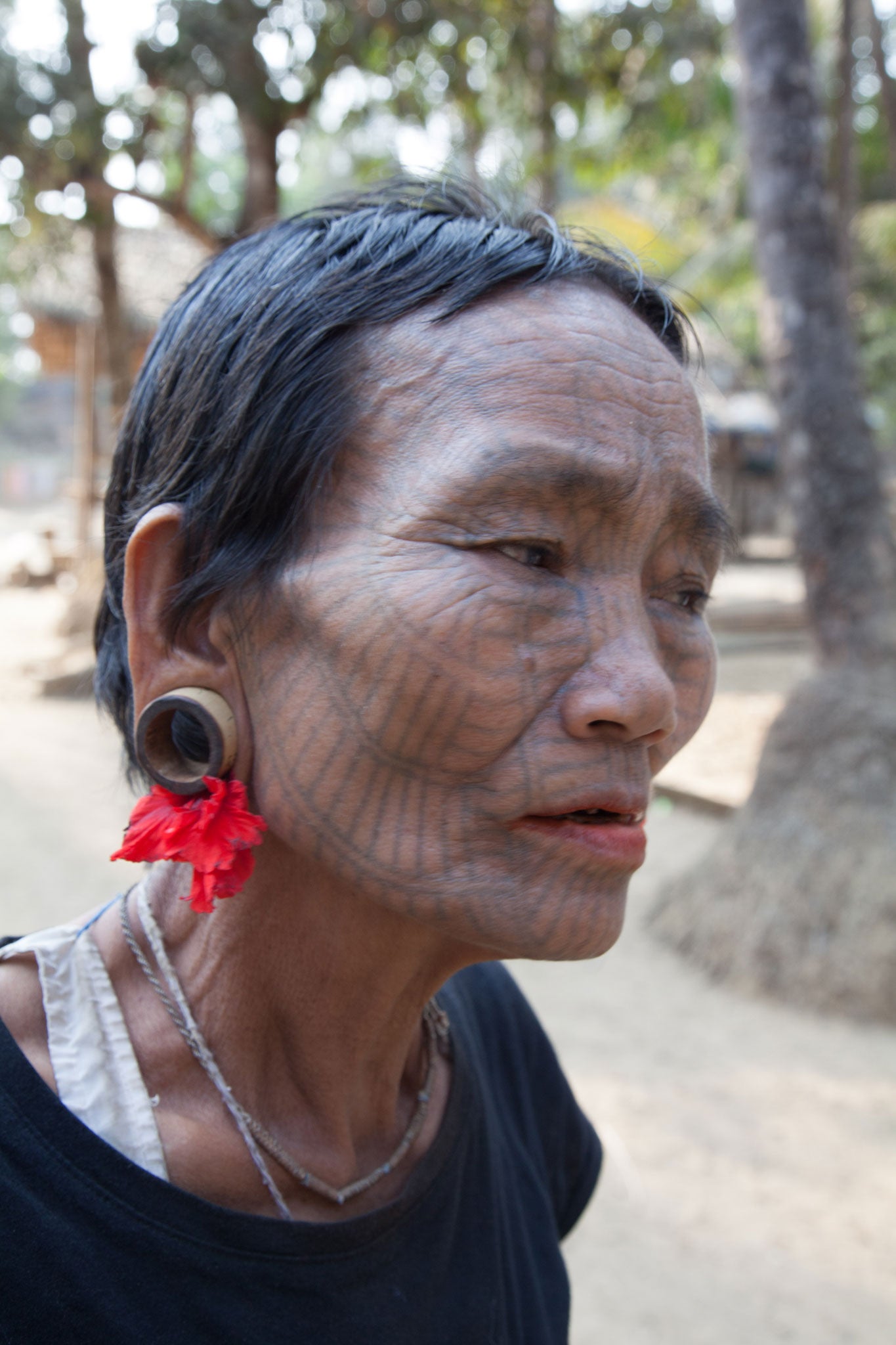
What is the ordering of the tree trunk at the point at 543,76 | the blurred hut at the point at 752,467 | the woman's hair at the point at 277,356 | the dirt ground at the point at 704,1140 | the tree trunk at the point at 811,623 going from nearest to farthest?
the woman's hair at the point at 277,356 < the dirt ground at the point at 704,1140 < the tree trunk at the point at 811,623 < the tree trunk at the point at 543,76 < the blurred hut at the point at 752,467

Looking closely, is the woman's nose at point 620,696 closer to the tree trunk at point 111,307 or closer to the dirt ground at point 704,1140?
the dirt ground at point 704,1140

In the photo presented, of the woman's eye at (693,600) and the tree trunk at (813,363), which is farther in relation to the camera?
the tree trunk at (813,363)

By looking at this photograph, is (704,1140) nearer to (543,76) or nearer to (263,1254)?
(263,1254)

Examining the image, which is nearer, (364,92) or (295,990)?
(295,990)

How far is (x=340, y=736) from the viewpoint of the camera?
41.3 inches

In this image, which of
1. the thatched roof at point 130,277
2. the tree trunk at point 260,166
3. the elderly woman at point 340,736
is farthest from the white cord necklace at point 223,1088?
the thatched roof at point 130,277

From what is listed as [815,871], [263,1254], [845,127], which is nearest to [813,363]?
[815,871]

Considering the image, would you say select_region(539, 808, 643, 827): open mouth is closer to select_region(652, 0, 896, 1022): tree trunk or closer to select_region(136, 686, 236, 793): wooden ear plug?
select_region(136, 686, 236, 793): wooden ear plug

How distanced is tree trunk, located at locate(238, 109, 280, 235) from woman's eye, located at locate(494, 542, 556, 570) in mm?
8988

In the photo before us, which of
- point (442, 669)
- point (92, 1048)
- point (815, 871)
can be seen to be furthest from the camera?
point (815, 871)

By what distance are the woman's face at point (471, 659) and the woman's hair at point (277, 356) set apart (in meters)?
0.04

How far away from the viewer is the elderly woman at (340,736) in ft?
3.39

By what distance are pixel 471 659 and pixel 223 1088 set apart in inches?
20.9

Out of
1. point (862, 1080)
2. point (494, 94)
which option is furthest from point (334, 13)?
Answer: point (862, 1080)
